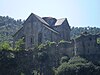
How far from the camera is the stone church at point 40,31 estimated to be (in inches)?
2694

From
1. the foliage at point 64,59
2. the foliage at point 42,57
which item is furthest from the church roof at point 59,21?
the foliage at point 64,59

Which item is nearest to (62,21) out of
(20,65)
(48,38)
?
(48,38)

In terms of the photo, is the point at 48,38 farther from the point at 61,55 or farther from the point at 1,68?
the point at 1,68


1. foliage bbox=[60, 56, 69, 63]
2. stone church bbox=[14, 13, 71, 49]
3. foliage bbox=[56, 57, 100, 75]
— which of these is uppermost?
stone church bbox=[14, 13, 71, 49]

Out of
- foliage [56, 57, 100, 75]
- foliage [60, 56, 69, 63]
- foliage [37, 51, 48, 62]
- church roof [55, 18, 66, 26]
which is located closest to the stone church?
church roof [55, 18, 66, 26]

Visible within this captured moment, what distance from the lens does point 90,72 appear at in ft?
165

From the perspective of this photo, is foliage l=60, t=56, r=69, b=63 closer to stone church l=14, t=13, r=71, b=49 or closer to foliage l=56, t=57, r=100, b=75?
foliage l=56, t=57, r=100, b=75

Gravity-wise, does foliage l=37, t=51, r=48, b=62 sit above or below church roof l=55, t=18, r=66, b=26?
below

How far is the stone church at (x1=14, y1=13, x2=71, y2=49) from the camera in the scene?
225ft

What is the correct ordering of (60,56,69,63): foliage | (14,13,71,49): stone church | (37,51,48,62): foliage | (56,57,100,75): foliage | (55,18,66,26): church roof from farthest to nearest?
1. (55,18,66,26): church roof
2. (14,13,71,49): stone church
3. (37,51,48,62): foliage
4. (60,56,69,63): foliage
5. (56,57,100,75): foliage

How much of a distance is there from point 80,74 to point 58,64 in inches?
300

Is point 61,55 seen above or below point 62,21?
below

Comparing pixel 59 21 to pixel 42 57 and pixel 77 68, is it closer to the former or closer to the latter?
pixel 42 57

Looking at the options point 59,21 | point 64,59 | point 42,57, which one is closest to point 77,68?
point 64,59
